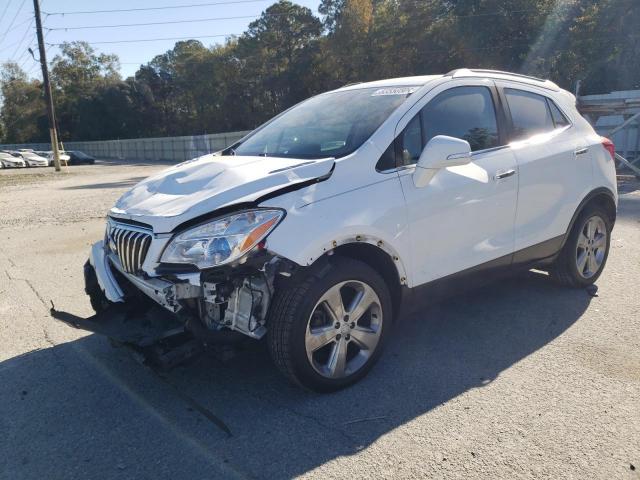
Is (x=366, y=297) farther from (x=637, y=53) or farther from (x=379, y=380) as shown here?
(x=637, y=53)

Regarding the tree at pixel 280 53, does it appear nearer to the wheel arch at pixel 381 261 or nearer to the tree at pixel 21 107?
the tree at pixel 21 107

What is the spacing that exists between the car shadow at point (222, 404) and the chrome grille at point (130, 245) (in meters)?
0.66

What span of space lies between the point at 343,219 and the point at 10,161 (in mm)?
43338

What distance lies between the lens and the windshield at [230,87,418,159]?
3.52 m

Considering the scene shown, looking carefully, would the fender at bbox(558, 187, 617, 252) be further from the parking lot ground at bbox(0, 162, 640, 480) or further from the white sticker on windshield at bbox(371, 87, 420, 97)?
the white sticker on windshield at bbox(371, 87, 420, 97)

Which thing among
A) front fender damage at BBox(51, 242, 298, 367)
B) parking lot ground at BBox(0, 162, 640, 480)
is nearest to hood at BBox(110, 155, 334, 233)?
front fender damage at BBox(51, 242, 298, 367)

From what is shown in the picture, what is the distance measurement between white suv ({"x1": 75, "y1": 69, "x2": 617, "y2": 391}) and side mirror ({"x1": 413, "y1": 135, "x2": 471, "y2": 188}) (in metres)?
0.01

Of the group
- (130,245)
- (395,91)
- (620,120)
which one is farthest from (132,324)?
(620,120)

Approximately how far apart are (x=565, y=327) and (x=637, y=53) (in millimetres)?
29202

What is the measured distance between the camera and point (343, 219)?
3.04 m

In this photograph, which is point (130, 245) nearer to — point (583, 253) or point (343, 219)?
point (343, 219)

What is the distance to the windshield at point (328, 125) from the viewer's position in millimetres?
3520

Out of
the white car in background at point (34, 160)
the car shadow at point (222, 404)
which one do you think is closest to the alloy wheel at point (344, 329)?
the car shadow at point (222, 404)

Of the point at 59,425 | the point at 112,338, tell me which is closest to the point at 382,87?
the point at 112,338
